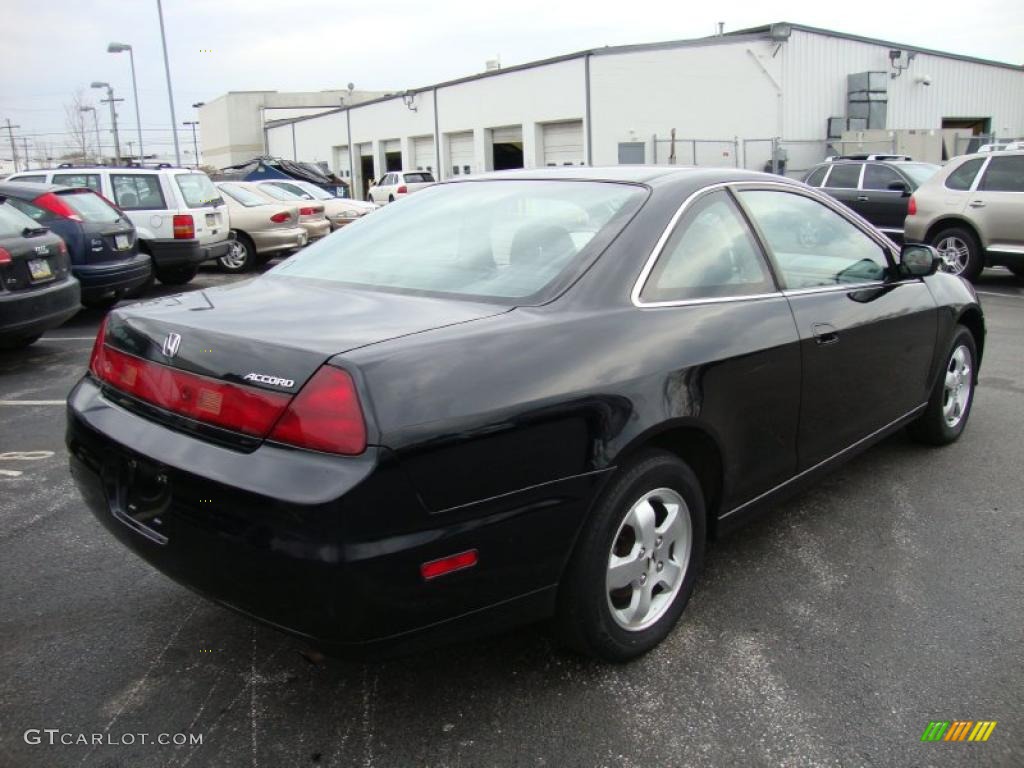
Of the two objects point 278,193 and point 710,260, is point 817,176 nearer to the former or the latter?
point 278,193

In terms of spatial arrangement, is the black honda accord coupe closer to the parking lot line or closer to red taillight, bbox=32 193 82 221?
the parking lot line

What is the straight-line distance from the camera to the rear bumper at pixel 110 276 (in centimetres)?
897

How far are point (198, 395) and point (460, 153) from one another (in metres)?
36.4

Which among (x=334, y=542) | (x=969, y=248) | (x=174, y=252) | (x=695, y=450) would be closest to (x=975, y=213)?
(x=969, y=248)

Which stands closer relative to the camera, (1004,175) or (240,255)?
(1004,175)

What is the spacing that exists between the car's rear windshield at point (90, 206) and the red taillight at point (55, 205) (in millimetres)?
98

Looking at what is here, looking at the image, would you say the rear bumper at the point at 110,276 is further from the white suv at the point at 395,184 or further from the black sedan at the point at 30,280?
the white suv at the point at 395,184

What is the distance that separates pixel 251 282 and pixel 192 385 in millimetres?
1009

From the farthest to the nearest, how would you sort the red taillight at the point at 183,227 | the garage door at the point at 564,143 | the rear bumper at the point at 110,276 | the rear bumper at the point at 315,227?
the garage door at the point at 564,143 → the rear bumper at the point at 315,227 → the red taillight at the point at 183,227 → the rear bumper at the point at 110,276

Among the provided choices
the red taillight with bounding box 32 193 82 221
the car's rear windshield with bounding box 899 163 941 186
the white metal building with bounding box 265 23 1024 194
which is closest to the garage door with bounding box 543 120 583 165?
the white metal building with bounding box 265 23 1024 194

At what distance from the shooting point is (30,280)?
692 centimetres

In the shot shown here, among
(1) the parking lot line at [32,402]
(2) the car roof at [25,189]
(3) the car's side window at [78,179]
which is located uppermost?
(3) the car's side window at [78,179]

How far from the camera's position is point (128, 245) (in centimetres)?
953

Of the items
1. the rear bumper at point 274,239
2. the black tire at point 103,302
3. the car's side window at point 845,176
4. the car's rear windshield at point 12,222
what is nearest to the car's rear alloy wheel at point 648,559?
the car's rear windshield at point 12,222
